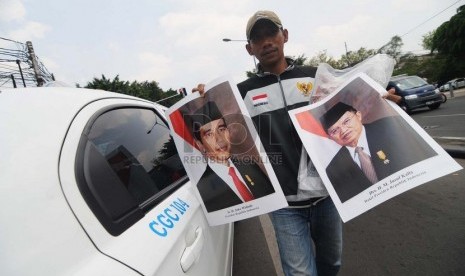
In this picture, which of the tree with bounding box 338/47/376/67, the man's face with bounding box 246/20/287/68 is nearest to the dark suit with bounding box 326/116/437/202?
the man's face with bounding box 246/20/287/68

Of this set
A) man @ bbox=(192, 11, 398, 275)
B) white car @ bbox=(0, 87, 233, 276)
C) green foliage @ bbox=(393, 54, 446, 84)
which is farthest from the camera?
green foliage @ bbox=(393, 54, 446, 84)

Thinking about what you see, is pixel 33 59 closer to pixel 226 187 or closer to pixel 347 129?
pixel 226 187

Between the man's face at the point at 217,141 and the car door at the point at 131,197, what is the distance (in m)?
0.29

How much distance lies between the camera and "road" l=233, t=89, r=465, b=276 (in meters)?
2.64

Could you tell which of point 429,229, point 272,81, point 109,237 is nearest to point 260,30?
point 272,81

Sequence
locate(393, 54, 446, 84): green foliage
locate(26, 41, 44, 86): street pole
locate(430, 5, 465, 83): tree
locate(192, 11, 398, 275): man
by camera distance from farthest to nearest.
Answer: locate(393, 54, 446, 84): green foliage
locate(430, 5, 465, 83): tree
locate(26, 41, 44, 86): street pole
locate(192, 11, 398, 275): man

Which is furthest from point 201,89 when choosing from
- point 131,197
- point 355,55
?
point 355,55

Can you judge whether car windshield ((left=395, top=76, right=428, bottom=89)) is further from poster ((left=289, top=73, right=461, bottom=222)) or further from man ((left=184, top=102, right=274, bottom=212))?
man ((left=184, top=102, right=274, bottom=212))

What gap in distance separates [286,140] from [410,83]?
1373 cm

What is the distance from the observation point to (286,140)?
185 centimetres

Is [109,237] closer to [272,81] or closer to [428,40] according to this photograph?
[272,81]

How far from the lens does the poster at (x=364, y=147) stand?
1430 mm

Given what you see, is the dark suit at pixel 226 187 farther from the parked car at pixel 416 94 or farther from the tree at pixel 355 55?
the tree at pixel 355 55

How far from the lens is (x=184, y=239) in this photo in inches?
53.2
